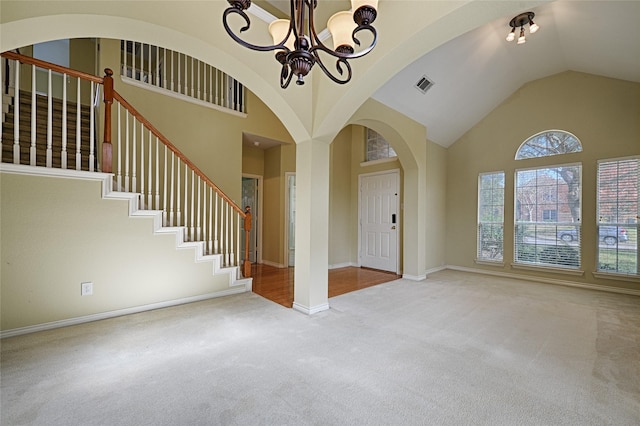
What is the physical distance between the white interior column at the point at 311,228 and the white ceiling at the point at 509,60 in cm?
166

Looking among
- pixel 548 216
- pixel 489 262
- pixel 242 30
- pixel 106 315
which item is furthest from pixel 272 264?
pixel 548 216

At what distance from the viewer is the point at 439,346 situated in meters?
2.43

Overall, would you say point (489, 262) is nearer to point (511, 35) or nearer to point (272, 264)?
point (511, 35)

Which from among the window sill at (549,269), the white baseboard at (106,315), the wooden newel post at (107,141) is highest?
the wooden newel post at (107,141)

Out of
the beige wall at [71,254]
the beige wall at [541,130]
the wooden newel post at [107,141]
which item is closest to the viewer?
the beige wall at [71,254]

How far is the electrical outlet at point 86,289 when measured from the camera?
9.32 feet

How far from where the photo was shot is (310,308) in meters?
3.19

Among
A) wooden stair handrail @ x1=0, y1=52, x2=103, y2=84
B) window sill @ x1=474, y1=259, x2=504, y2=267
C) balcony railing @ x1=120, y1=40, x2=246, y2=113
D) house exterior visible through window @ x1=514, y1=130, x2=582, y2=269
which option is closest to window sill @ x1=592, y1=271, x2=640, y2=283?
house exterior visible through window @ x1=514, y1=130, x2=582, y2=269

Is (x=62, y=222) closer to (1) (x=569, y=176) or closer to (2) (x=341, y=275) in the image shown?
(2) (x=341, y=275)

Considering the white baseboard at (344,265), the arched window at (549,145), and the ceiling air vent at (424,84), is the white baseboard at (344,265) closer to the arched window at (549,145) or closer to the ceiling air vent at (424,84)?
the ceiling air vent at (424,84)

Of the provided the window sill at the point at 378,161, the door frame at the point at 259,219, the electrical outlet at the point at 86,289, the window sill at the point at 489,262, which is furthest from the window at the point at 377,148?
the electrical outlet at the point at 86,289

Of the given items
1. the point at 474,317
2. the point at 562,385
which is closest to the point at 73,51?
the point at 474,317

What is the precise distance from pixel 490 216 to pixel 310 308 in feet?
14.6

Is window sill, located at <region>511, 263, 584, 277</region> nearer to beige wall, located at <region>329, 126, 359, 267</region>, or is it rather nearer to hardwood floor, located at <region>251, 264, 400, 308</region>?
hardwood floor, located at <region>251, 264, 400, 308</region>
